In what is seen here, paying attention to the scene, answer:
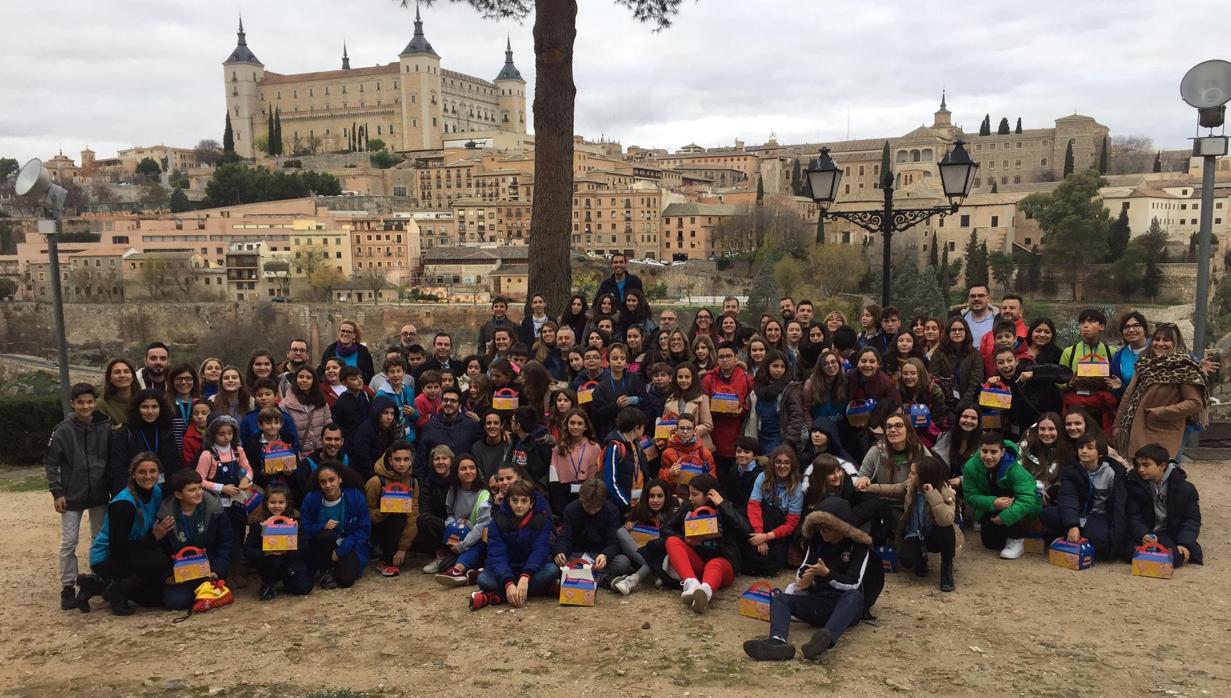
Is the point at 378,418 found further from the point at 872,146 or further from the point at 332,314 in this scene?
the point at 872,146

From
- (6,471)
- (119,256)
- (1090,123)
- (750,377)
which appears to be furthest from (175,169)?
(750,377)

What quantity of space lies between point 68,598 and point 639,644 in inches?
145

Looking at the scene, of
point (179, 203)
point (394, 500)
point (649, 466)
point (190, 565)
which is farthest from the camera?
point (179, 203)

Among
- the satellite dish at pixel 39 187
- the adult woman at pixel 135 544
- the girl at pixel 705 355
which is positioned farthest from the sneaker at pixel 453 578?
the satellite dish at pixel 39 187

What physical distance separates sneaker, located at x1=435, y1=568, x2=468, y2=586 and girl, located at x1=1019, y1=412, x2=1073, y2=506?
3.79 m

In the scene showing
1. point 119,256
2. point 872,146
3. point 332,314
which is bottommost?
point 332,314

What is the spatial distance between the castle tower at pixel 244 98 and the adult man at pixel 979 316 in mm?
117722

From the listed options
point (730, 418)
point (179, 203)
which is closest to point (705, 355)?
point (730, 418)

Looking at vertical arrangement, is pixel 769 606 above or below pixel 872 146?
below

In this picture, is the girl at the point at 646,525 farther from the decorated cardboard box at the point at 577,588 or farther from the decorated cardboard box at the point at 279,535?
the decorated cardboard box at the point at 279,535

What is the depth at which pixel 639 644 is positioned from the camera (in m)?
4.61

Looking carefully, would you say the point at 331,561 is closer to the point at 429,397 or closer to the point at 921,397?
the point at 429,397

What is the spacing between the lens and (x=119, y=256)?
67812 mm

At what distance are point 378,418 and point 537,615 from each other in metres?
2.11
